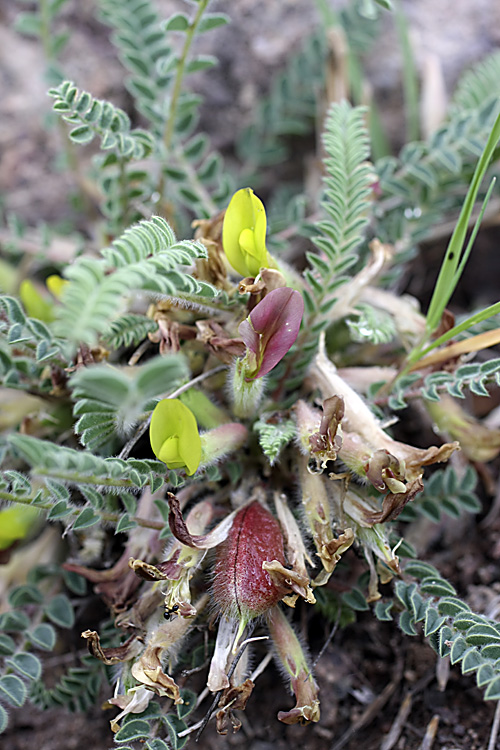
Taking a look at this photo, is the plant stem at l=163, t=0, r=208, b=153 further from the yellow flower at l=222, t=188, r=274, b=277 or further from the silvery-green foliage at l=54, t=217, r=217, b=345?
the silvery-green foliage at l=54, t=217, r=217, b=345

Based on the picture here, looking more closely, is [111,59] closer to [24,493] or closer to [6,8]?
[6,8]

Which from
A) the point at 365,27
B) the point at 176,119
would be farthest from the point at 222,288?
the point at 365,27

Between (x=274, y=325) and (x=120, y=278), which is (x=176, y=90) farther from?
(x=120, y=278)

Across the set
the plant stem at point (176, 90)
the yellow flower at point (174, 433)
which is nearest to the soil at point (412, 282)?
the yellow flower at point (174, 433)

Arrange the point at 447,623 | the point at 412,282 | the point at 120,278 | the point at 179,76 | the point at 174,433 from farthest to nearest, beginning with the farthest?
1. the point at 412,282
2. the point at 179,76
3. the point at 447,623
4. the point at 174,433
5. the point at 120,278

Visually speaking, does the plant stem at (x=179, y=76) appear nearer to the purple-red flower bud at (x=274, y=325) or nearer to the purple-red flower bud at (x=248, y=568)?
the purple-red flower bud at (x=274, y=325)

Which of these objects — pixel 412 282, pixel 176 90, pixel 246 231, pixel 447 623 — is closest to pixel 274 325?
pixel 246 231
